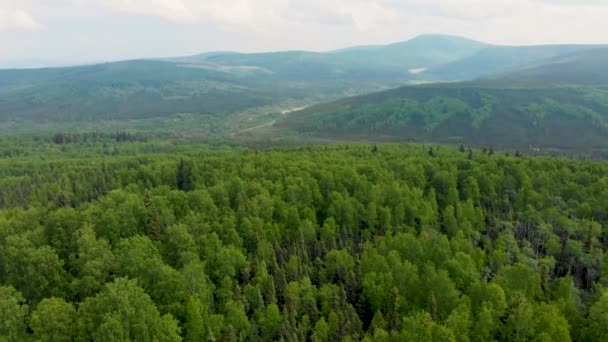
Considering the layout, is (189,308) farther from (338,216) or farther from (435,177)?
(435,177)

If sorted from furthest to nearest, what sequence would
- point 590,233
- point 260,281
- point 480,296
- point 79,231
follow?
point 590,233
point 79,231
point 260,281
point 480,296

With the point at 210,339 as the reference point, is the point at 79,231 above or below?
above

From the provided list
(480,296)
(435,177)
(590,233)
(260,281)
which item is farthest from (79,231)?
(590,233)

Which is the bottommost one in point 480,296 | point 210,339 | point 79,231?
point 210,339

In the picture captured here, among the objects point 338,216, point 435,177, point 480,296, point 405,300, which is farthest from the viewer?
point 435,177

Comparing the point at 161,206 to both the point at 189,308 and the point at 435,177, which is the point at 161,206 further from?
the point at 435,177

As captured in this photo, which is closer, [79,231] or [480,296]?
[480,296]

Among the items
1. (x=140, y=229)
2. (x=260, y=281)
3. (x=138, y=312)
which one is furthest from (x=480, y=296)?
(x=140, y=229)
